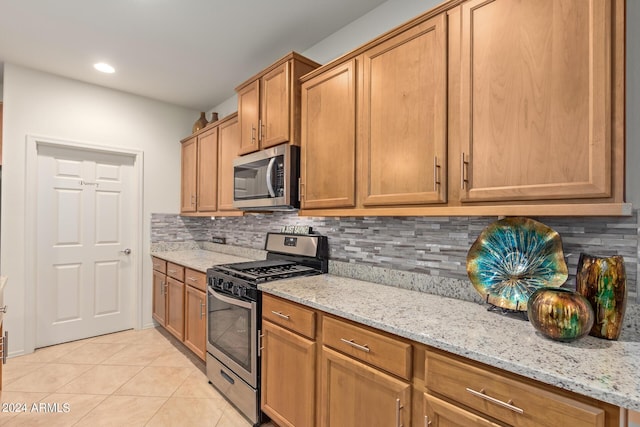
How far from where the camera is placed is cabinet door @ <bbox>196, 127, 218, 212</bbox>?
3.21 m

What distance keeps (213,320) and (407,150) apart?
73.0 inches

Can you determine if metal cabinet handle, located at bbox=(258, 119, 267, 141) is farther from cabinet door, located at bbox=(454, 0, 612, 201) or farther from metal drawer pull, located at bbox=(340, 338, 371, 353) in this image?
metal drawer pull, located at bbox=(340, 338, 371, 353)

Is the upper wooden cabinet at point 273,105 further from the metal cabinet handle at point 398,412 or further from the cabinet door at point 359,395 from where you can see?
the metal cabinet handle at point 398,412

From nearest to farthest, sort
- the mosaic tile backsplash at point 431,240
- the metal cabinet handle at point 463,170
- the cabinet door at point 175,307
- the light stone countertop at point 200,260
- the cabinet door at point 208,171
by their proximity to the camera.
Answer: the mosaic tile backsplash at point 431,240 → the metal cabinet handle at point 463,170 → the light stone countertop at point 200,260 → the cabinet door at point 175,307 → the cabinet door at point 208,171

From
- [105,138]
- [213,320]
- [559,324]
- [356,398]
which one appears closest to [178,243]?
[105,138]

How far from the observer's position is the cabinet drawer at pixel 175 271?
115 inches

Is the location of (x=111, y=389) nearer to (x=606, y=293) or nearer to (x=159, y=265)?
(x=159, y=265)

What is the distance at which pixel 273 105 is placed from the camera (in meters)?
2.24

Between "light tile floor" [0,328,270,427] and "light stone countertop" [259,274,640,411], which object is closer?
Answer: "light stone countertop" [259,274,640,411]

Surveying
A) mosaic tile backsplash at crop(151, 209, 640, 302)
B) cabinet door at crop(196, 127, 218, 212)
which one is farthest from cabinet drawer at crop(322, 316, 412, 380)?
cabinet door at crop(196, 127, 218, 212)

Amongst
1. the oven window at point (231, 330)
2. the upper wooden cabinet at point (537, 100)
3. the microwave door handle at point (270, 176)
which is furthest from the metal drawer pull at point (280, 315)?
the upper wooden cabinet at point (537, 100)

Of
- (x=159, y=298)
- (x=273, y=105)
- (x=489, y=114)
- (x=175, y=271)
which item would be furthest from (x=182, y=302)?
(x=489, y=114)

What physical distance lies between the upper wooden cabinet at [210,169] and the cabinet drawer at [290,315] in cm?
128

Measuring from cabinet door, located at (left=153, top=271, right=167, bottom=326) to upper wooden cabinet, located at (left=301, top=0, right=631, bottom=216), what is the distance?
2.43m
